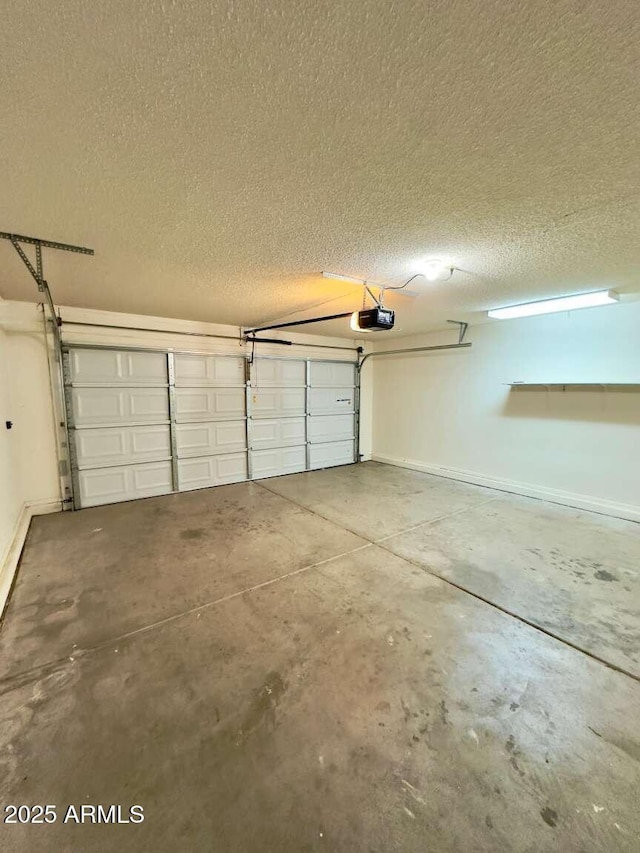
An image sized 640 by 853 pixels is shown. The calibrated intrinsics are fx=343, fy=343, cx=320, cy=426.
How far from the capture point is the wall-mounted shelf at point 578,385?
3740mm

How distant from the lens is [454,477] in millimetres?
5504

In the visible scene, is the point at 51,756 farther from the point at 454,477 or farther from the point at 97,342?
the point at 454,477

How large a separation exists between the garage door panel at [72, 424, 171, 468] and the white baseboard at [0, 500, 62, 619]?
0.57 meters

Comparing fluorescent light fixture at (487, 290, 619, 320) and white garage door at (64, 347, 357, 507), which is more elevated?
fluorescent light fixture at (487, 290, 619, 320)

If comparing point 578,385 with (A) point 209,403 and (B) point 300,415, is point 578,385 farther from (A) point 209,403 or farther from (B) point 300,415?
(A) point 209,403

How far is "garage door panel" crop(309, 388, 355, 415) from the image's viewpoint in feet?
20.1

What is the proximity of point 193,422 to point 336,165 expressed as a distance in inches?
164

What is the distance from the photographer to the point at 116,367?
14.2 feet

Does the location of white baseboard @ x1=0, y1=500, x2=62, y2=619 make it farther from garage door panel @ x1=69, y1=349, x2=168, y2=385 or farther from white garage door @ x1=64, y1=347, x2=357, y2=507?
garage door panel @ x1=69, y1=349, x2=168, y2=385

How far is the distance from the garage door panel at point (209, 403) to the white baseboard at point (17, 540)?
70.7 inches

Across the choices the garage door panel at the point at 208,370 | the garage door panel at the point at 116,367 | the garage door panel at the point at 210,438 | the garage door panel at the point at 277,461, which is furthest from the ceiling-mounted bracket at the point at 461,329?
the garage door panel at the point at 116,367

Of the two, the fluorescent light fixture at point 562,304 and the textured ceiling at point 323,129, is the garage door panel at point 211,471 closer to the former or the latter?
the textured ceiling at point 323,129

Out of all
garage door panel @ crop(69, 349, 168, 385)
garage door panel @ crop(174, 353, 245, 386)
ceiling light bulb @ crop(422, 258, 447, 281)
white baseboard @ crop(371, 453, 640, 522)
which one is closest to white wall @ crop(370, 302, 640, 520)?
white baseboard @ crop(371, 453, 640, 522)

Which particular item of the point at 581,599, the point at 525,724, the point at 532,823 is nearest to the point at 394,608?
the point at 525,724
